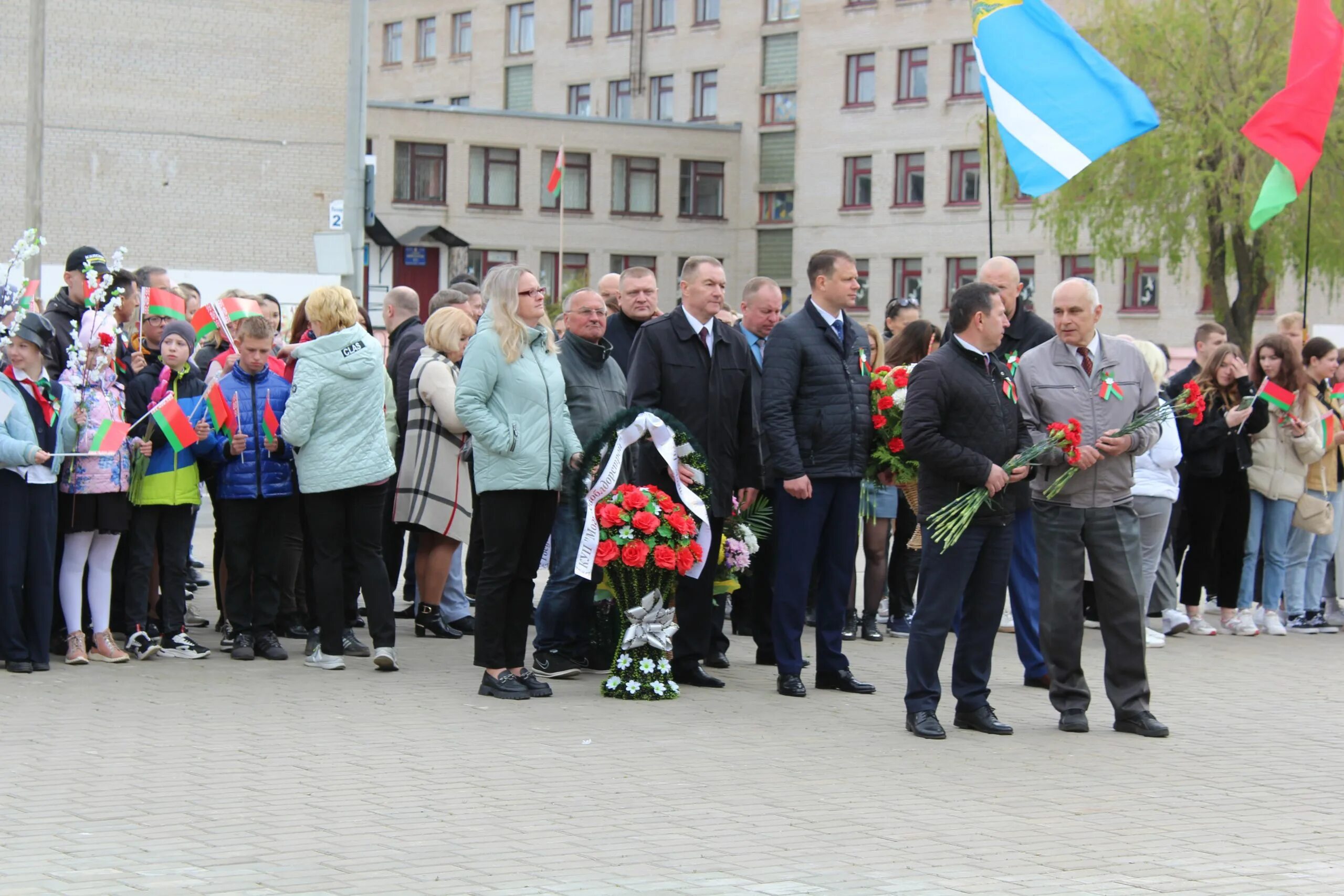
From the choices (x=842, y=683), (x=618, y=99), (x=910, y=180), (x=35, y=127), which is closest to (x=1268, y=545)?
(x=842, y=683)

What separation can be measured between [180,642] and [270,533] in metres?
0.82

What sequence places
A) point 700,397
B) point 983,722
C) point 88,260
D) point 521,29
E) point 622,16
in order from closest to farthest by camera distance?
point 983,722
point 700,397
point 88,260
point 622,16
point 521,29

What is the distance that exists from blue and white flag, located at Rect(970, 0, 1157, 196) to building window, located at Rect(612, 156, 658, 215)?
2255 inches

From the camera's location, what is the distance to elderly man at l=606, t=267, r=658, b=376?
11.5m

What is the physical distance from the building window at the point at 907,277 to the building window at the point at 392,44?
92.8 feet

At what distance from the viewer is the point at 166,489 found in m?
10.5

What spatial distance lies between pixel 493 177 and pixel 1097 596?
6026 cm

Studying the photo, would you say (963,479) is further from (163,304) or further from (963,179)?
(963,179)

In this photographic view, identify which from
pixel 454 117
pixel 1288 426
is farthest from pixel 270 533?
pixel 454 117

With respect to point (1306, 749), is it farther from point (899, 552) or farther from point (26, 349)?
point (26, 349)

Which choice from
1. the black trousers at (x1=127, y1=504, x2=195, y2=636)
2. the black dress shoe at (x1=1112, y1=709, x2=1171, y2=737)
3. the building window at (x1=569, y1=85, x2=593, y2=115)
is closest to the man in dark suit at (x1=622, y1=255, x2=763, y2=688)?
the black dress shoe at (x1=1112, y1=709, x2=1171, y2=737)

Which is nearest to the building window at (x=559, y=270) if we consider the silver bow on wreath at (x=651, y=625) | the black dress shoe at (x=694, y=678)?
the black dress shoe at (x=694, y=678)

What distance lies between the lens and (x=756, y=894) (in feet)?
19.4

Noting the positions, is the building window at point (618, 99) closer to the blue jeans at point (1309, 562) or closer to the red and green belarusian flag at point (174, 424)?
the blue jeans at point (1309, 562)
